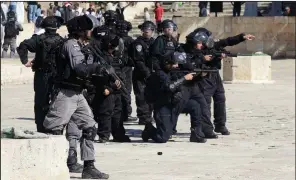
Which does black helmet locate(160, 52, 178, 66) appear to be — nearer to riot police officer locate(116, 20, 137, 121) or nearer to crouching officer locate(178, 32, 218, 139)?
crouching officer locate(178, 32, 218, 139)

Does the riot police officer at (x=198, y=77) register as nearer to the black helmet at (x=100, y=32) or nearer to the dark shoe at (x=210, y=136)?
the dark shoe at (x=210, y=136)

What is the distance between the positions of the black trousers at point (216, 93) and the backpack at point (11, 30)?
17412 mm

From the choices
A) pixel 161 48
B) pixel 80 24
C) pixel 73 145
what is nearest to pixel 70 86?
pixel 80 24

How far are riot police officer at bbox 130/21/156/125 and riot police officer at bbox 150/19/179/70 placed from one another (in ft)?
2.48

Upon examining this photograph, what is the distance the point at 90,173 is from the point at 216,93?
502 cm

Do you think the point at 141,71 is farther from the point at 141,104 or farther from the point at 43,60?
the point at 43,60

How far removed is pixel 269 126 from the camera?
636 inches

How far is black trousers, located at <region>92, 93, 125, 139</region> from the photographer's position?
13336mm

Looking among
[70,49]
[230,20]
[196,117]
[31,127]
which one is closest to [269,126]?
[196,117]

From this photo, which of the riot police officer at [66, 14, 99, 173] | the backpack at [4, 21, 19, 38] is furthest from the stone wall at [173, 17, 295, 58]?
the riot police officer at [66, 14, 99, 173]

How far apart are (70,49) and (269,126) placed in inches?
252

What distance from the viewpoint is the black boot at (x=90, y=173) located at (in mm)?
10430

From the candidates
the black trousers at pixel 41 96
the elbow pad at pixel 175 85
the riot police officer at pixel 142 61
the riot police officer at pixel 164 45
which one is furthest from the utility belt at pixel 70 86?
the riot police officer at pixel 142 61

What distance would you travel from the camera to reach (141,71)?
52.1ft
